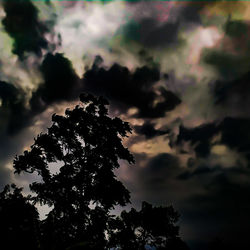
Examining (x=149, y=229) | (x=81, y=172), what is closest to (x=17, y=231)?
(x=81, y=172)

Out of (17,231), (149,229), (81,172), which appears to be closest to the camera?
(17,231)

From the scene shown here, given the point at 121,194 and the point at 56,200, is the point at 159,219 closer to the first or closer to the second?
the point at 121,194

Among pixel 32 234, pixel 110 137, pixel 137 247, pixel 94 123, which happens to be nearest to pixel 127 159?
pixel 110 137

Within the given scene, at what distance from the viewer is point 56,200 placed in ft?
53.5

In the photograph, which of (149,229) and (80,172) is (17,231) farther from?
(149,229)

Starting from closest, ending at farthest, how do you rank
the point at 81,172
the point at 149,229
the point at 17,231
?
1. the point at 17,231
2. the point at 81,172
3. the point at 149,229

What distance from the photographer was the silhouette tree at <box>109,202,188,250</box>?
2781cm

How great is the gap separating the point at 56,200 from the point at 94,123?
6540mm

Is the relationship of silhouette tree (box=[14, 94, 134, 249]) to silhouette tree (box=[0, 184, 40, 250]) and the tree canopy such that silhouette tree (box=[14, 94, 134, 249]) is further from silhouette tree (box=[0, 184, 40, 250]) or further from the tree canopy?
silhouette tree (box=[0, 184, 40, 250])

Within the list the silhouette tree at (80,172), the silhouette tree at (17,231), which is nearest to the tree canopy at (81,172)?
the silhouette tree at (80,172)

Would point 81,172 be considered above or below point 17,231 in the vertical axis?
above

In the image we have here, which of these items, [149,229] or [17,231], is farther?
[149,229]

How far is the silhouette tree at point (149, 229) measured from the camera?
27812mm

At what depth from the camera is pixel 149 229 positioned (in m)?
29.7
